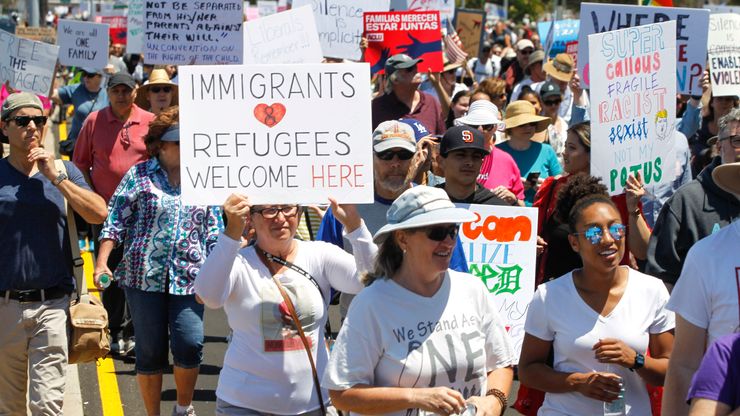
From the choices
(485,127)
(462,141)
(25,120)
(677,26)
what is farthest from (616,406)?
(677,26)

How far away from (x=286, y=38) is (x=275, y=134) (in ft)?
18.2

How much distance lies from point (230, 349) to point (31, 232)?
1.75 meters

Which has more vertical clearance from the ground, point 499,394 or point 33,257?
point 33,257

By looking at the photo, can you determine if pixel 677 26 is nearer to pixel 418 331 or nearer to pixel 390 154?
pixel 390 154

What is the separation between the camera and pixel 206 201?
5.17 metres

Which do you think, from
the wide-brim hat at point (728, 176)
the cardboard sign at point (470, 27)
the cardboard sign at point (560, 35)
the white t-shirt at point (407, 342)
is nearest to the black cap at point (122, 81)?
the white t-shirt at point (407, 342)

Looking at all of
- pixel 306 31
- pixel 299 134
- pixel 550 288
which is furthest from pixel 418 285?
pixel 306 31

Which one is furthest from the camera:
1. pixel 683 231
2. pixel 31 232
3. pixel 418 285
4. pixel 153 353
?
pixel 153 353

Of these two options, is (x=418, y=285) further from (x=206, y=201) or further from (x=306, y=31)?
(x=306, y=31)

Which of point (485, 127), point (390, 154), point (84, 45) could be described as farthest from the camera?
point (84, 45)

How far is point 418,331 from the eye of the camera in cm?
413

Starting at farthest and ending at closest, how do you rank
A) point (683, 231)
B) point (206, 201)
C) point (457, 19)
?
point (457, 19) < point (683, 231) < point (206, 201)

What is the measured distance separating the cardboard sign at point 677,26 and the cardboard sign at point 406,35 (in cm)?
259

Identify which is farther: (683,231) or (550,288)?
(683,231)
